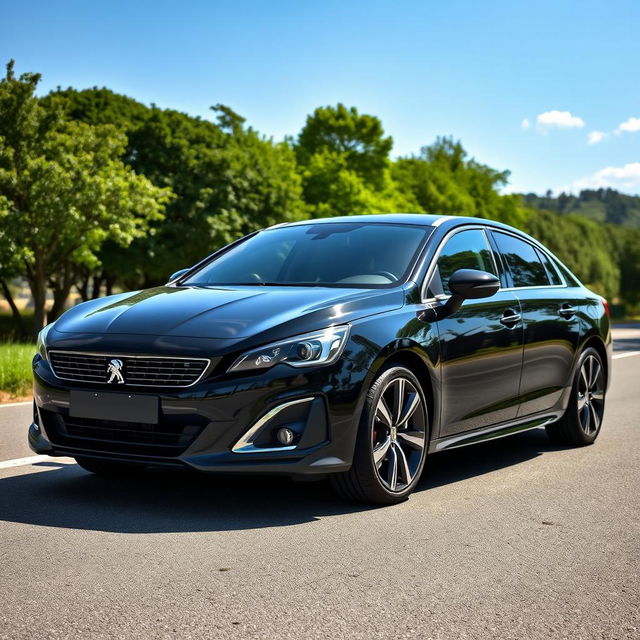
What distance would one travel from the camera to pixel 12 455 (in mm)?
7145

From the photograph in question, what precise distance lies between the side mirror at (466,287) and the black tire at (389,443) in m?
0.59

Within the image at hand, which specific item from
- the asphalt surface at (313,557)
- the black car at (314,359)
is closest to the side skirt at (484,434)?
the black car at (314,359)

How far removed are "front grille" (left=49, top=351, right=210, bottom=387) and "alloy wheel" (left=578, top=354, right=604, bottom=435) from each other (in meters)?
3.87

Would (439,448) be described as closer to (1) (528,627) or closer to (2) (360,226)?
(2) (360,226)

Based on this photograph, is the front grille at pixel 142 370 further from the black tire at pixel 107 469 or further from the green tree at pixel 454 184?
the green tree at pixel 454 184

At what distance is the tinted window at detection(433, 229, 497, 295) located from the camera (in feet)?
20.9

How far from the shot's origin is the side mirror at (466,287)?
19.7ft

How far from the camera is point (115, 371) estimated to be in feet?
16.8

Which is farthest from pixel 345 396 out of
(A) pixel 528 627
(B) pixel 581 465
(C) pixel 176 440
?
(B) pixel 581 465

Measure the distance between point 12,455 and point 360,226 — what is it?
2.90 metres

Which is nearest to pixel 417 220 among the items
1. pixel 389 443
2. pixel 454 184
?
pixel 389 443

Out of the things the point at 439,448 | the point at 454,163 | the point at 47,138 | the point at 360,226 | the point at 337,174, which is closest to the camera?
the point at 439,448

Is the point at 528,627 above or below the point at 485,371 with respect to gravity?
below

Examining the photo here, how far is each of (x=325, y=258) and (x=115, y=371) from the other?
69.8 inches
